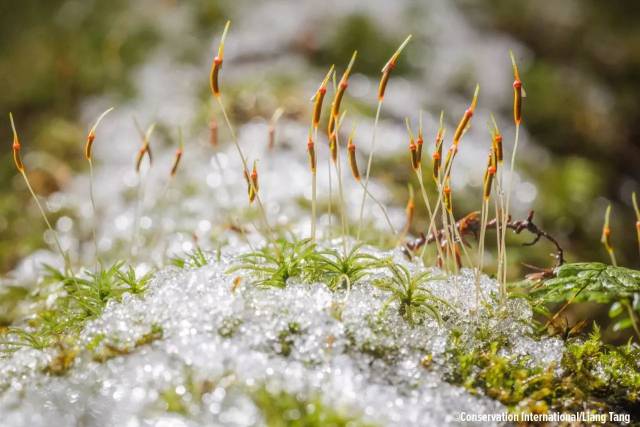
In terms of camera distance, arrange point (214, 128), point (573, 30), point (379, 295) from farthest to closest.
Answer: point (573, 30)
point (214, 128)
point (379, 295)

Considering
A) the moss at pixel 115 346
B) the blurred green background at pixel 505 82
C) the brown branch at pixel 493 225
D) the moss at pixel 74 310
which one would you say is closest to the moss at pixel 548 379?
the brown branch at pixel 493 225

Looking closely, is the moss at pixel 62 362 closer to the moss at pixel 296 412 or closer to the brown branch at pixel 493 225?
the moss at pixel 296 412

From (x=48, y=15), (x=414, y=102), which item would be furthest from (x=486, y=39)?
(x=48, y=15)

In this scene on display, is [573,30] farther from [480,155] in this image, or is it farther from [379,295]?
[379,295]

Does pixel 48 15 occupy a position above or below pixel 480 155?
above

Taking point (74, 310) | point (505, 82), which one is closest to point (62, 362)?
point (74, 310)

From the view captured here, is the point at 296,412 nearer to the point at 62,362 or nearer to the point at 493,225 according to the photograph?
the point at 62,362
